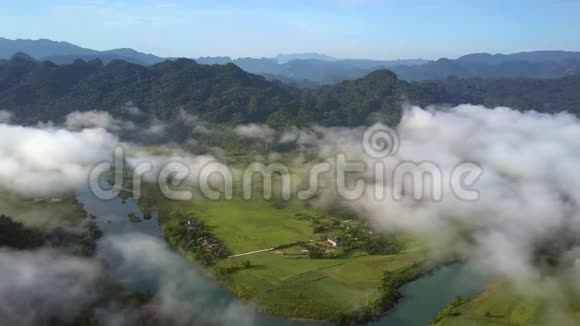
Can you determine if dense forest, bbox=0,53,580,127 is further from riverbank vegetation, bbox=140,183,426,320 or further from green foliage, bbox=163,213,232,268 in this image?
green foliage, bbox=163,213,232,268

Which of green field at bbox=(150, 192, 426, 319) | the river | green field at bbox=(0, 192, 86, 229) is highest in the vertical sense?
green field at bbox=(0, 192, 86, 229)

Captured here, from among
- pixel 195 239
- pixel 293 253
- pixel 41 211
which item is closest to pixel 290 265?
pixel 293 253

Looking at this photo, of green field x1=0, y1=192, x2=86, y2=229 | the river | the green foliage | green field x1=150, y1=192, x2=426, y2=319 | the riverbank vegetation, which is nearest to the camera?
the river

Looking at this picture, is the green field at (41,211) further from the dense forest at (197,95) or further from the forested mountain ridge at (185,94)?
the forested mountain ridge at (185,94)

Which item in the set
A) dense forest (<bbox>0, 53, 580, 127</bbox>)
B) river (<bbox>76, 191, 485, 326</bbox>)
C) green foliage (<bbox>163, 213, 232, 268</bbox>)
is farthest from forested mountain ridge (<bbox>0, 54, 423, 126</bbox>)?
river (<bbox>76, 191, 485, 326</bbox>)

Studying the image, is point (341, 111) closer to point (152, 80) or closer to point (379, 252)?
point (152, 80)

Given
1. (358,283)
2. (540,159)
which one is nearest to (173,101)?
(540,159)
